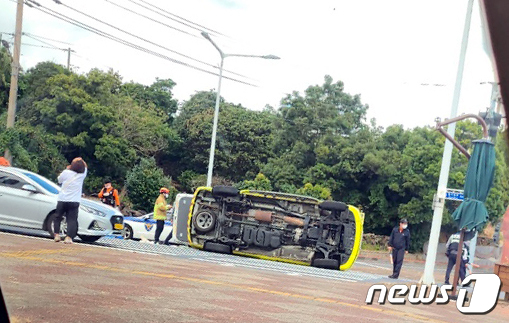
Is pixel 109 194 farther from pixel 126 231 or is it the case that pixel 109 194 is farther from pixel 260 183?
pixel 126 231

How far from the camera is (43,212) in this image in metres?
5.76

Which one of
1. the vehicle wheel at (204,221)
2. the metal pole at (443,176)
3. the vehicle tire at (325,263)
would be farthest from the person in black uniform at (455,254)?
the vehicle wheel at (204,221)

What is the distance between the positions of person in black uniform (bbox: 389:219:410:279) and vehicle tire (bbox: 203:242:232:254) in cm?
336

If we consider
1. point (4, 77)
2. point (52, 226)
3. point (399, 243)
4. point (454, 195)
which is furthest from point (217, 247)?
point (454, 195)

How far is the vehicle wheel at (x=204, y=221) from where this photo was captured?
571cm

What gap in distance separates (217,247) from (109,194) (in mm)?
3775

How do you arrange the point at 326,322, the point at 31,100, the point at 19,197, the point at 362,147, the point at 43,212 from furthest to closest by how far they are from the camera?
the point at 43,212 → the point at 19,197 → the point at 326,322 → the point at 31,100 → the point at 362,147

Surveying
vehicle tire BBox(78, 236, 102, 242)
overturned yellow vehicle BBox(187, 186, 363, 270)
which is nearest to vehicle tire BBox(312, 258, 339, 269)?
overturned yellow vehicle BBox(187, 186, 363, 270)

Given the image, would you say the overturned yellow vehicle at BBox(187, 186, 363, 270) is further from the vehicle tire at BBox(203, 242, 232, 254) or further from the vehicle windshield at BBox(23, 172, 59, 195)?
the vehicle windshield at BBox(23, 172, 59, 195)

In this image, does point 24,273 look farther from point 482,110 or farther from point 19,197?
point 482,110

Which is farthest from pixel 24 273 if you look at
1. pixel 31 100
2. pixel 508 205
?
pixel 508 205

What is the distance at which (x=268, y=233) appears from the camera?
17.4 ft

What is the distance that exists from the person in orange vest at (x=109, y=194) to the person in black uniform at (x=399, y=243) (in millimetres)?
842

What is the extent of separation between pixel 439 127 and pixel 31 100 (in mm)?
1191
